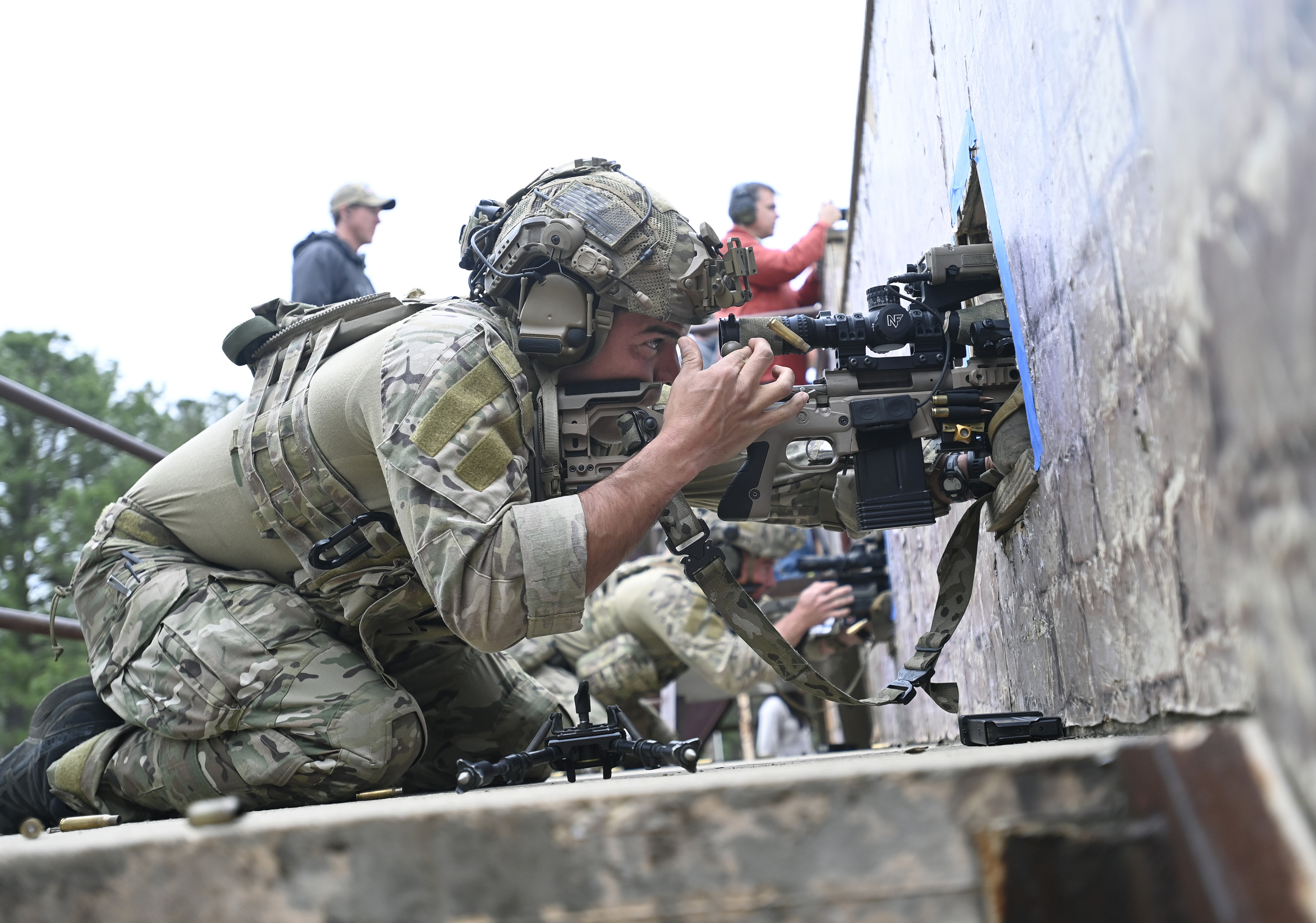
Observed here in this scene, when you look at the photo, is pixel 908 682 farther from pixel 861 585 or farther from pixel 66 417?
pixel 861 585

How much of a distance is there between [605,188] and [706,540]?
87 centimetres

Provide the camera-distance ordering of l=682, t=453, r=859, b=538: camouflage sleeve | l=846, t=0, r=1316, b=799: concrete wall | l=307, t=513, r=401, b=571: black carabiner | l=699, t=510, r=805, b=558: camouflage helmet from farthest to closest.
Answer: l=699, t=510, r=805, b=558: camouflage helmet, l=682, t=453, r=859, b=538: camouflage sleeve, l=307, t=513, r=401, b=571: black carabiner, l=846, t=0, r=1316, b=799: concrete wall

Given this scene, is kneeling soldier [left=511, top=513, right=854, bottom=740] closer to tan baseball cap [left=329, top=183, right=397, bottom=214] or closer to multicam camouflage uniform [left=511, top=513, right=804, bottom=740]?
multicam camouflage uniform [left=511, top=513, right=804, bottom=740]

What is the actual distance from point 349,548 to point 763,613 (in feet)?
3.08

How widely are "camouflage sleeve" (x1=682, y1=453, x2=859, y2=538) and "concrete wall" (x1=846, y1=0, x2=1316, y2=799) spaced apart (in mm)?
382

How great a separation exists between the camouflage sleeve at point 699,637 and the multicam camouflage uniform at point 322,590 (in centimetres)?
208

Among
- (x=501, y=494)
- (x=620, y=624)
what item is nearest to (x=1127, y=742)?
(x=501, y=494)

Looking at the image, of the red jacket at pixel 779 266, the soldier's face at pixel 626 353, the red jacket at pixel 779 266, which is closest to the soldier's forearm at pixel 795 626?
the red jacket at pixel 779 266

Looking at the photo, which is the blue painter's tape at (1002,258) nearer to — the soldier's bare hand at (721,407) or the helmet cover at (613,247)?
the soldier's bare hand at (721,407)

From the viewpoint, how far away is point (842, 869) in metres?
0.90

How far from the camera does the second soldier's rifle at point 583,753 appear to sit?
205 cm

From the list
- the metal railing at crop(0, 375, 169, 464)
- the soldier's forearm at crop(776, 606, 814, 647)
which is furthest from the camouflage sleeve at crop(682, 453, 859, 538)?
the soldier's forearm at crop(776, 606, 814, 647)

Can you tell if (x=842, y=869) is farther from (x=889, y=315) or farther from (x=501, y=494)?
(x=889, y=315)

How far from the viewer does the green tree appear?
16.2 metres
